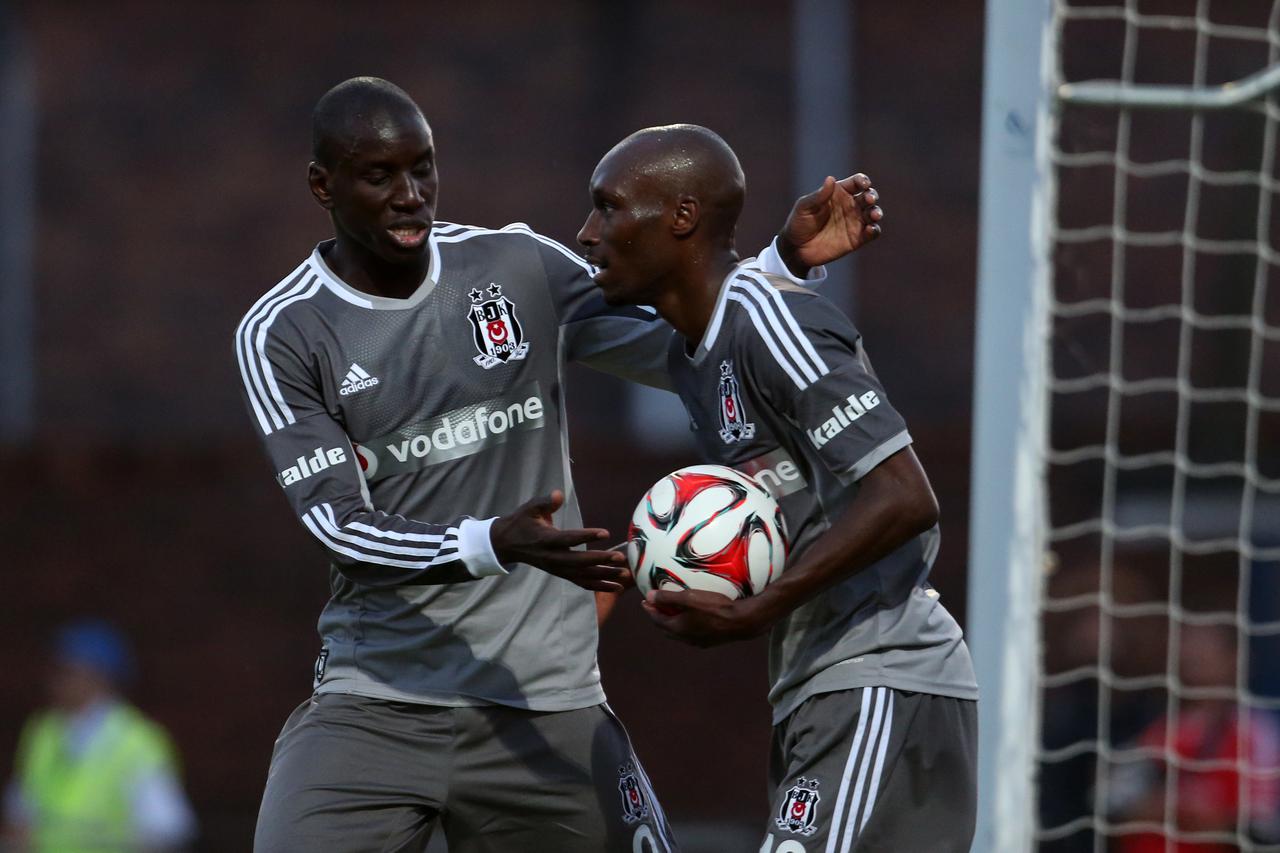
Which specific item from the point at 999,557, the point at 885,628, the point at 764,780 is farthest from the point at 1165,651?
the point at 885,628

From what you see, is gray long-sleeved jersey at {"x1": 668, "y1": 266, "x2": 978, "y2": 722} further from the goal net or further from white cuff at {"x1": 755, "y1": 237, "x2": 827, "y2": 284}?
the goal net

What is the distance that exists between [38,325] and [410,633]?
33.6 feet

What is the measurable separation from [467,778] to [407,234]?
1.29 meters

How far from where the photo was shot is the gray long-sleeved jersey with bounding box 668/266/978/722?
3830mm

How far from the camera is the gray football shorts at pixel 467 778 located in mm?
4285

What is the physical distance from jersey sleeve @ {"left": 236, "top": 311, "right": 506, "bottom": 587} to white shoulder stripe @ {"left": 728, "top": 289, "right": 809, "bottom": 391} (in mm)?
707

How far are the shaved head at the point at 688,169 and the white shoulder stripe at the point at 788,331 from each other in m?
0.26

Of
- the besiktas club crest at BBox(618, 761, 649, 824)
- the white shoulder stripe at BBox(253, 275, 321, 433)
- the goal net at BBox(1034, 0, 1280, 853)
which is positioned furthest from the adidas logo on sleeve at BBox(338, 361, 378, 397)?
the goal net at BBox(1034, 0, 1280, 853)

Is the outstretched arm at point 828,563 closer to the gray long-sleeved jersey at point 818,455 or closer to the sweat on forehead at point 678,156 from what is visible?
the gray long-sleeved jersey at point 818,455

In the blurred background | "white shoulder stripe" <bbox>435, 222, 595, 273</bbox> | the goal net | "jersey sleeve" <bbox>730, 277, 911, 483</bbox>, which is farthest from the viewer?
the blurred background

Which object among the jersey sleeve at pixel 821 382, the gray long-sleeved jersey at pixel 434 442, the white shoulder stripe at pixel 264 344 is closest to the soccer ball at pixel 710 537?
the jersey sleeve at pixel 821 382

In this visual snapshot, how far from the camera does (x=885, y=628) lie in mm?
3961

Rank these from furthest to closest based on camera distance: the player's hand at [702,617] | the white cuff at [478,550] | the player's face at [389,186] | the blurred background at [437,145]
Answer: the blurred background at [437,145], the player's face at [389,186], the white cuff at [478,550], the player's hand at [702,617]

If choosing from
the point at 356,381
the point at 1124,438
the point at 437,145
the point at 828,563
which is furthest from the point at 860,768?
the point at 437,145
